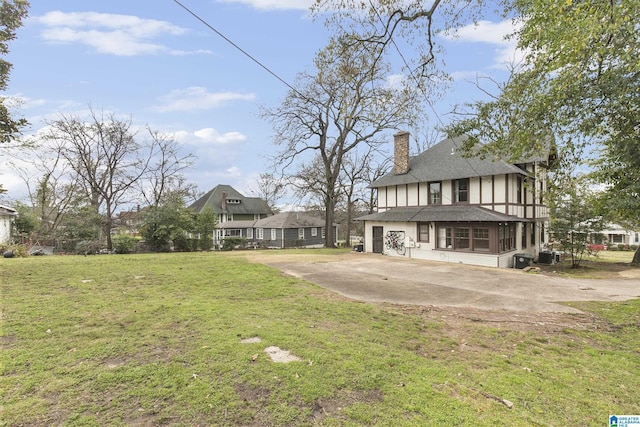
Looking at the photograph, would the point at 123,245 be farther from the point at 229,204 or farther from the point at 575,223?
the point at 575,223

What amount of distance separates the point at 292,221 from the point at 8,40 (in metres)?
27.0

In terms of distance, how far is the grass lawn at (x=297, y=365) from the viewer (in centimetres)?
284

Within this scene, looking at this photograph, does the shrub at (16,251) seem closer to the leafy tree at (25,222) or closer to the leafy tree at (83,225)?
the leafy tree at (83,225)

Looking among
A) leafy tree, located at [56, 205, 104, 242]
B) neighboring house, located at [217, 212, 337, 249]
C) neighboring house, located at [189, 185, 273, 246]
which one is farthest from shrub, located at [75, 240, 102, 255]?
neighboring house, located at [189, 185, 273, 246]

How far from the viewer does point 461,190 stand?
738 inches

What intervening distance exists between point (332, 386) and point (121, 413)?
1.94m

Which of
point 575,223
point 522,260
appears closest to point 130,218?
point 522,260

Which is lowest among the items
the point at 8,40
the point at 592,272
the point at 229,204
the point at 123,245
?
the point at 592,272

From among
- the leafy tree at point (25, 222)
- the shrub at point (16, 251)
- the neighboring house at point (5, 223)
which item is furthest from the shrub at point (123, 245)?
the leafy tree at point (25, 222)

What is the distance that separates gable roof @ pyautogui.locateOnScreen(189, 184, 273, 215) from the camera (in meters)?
42.2

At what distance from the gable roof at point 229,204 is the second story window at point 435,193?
29403mm

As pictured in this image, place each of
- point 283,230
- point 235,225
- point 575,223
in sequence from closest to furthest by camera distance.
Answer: point 575,223 < point 283,230 < point 235,225

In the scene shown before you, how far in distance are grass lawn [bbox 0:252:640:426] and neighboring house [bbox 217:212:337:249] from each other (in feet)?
86.5

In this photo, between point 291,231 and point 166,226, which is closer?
point 166,226
